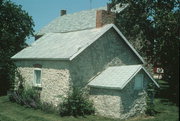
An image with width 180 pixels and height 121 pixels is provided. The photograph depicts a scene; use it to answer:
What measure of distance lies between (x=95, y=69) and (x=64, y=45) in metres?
3.11

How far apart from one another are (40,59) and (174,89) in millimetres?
15118

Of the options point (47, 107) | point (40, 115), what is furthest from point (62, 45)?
point (40, 115)

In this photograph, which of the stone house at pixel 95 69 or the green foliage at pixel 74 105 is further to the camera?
the green foliage at pixel 74 105

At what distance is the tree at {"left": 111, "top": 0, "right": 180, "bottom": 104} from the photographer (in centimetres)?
2262

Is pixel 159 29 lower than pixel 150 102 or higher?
higher

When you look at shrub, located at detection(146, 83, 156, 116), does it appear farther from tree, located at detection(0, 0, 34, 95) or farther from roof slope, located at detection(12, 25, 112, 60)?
tree, located at detection(0, 0, 34, 95)

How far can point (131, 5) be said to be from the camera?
88.1ft

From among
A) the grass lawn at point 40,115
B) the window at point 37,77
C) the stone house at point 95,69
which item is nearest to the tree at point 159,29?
the stone house at point 95,69

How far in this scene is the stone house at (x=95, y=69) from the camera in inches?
625

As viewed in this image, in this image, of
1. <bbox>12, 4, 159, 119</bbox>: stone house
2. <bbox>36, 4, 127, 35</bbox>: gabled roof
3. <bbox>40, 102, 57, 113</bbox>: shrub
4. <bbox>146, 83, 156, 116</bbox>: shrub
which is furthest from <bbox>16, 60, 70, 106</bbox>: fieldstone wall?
<bbox>36, 4, 127, 35</bbox>: gabled roof

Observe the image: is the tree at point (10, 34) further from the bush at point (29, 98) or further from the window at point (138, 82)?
the window at point (138, 82)

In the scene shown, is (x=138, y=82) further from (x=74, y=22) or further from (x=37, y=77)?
(x=74, y=22)

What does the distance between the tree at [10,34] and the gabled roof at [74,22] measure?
9.77 metres

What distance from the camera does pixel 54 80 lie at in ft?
58.9
